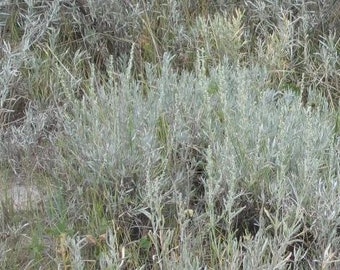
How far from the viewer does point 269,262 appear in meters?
2.44

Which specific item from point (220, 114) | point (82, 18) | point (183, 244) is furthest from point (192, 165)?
point (82, 18)

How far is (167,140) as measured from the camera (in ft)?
9.77

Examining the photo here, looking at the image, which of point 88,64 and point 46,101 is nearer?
point 46,101

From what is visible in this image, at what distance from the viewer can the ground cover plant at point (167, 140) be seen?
2598mm

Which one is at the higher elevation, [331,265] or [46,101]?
[46,101]

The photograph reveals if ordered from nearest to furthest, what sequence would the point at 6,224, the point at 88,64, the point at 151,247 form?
the point at 151,247 < the point at 6,224 < the point at 88,64

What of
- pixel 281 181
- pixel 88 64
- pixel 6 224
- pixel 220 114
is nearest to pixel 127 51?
pixel 88 64

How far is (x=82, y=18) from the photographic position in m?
4.23

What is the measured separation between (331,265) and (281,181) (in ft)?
1.22

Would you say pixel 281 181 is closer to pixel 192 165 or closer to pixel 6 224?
pixel 192 165

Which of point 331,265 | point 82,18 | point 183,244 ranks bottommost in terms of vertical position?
point 331,265

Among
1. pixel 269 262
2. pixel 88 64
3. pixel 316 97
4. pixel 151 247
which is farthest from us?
pixel 88 64

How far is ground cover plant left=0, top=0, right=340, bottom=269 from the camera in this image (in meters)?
2.60

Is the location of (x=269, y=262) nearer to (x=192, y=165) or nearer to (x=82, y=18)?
(x=192, y=165)
